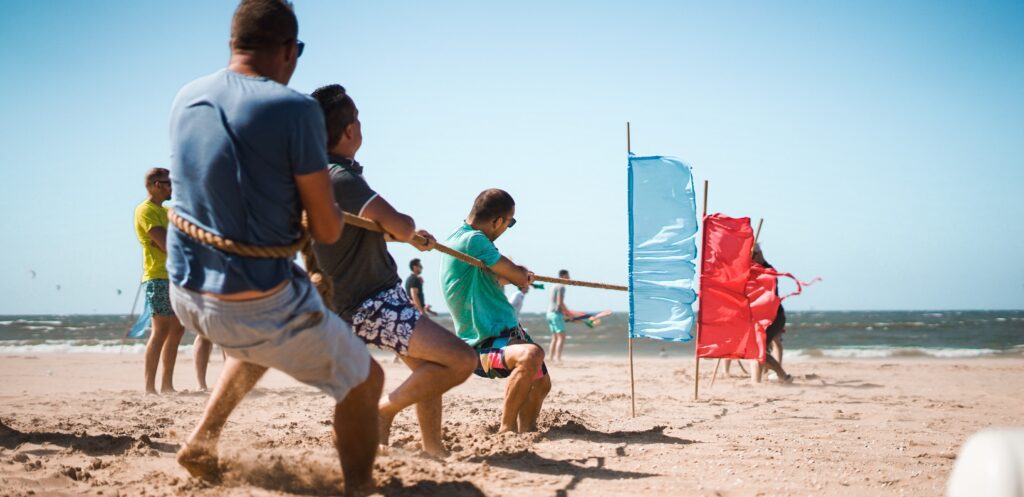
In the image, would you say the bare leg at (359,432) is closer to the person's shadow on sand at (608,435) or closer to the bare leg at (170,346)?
the person's shadow on sand at (608,435)

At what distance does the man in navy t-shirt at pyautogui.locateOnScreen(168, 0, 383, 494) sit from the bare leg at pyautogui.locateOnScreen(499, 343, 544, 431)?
1978 millimetres

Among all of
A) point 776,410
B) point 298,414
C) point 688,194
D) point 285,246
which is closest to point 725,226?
point 688,194

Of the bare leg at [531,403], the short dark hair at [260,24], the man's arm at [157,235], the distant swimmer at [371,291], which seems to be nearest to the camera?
the short dark hair at [260,24]

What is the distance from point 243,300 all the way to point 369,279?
1.21 metres

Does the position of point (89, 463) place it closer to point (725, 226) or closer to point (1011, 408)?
point (725, 226)

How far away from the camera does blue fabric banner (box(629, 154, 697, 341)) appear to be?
6.59m

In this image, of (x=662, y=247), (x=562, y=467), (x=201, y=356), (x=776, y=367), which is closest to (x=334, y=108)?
(x=562, y=467)

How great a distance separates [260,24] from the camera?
2.44 meters

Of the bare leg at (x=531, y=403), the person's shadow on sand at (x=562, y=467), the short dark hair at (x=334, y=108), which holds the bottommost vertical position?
the person's shadow on sand at (x=562, y=467)

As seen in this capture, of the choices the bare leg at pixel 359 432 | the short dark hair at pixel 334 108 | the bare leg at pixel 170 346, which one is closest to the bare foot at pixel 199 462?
the bare leg at pixel 359 432

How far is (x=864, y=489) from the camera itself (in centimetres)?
356

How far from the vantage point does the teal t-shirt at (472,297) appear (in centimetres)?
464

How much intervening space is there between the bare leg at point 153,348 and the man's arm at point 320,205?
500 cm

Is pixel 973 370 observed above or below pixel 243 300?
below
